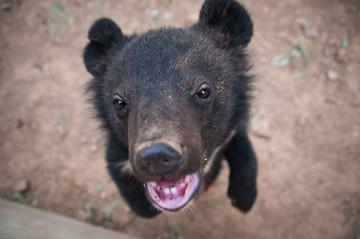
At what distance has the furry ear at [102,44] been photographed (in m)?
2.88

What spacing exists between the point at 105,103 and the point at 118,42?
2.34ft

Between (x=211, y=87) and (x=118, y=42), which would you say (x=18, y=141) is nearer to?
(x=118, y=42)

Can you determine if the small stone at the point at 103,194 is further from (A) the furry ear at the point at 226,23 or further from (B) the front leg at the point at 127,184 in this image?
(A) the furry ear at the point at 226,23

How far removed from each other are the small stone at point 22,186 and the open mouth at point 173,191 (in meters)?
3.26

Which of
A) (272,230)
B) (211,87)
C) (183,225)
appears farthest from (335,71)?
(183,225)

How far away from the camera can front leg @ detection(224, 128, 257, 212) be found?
3.29 meters

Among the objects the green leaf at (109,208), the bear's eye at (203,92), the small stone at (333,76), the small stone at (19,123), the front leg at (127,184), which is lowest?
the green leaf at (109,208)

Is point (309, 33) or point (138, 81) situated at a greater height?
point (309, 33)

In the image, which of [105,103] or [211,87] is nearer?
[211,87]

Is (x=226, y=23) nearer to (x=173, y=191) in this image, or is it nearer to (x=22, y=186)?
(x=173, y=191)

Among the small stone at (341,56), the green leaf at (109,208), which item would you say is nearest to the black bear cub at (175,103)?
the green leaf at (109,208)

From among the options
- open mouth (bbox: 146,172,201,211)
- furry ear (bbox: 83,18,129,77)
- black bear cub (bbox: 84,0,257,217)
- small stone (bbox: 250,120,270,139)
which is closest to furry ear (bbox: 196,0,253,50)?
black bear cub (bbox: 84,0,257,217)

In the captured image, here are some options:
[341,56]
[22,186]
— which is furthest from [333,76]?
[22,186]

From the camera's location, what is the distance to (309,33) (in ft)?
15.8
